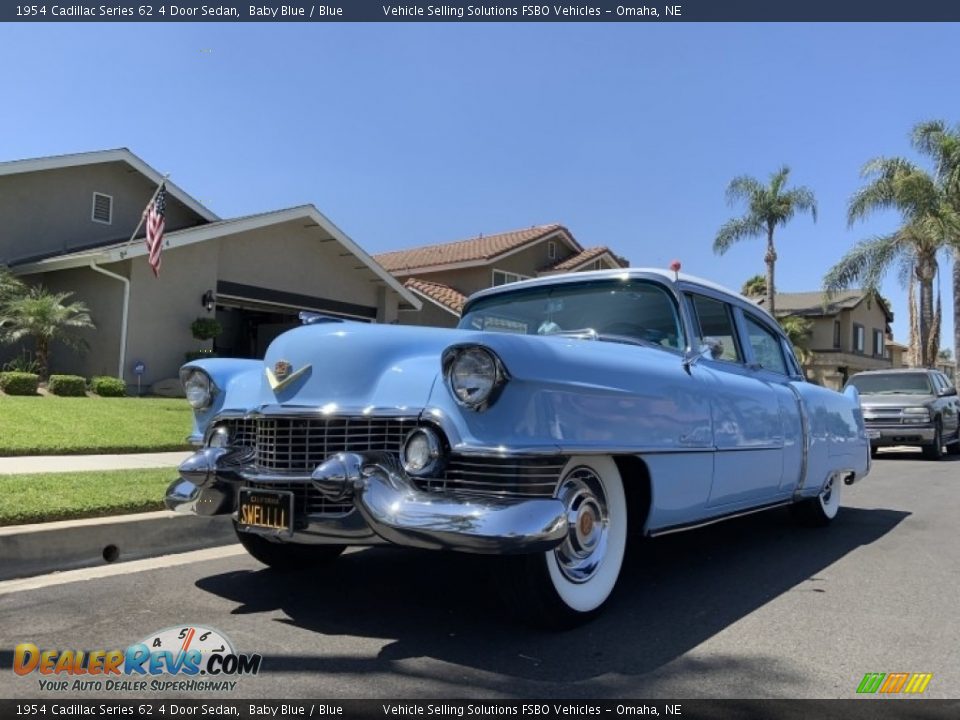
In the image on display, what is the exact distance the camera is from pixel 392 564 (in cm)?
499

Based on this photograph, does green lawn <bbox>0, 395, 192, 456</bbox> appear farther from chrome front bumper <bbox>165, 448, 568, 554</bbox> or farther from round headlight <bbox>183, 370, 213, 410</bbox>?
chrome front bumper <bbox>165, 448, 568, 554</bbox>

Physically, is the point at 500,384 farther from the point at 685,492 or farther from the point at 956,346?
the point at 956,346

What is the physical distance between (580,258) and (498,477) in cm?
2534

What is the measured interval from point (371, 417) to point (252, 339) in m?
19.5

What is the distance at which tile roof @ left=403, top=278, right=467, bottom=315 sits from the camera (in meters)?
23.8

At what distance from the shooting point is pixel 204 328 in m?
16.8

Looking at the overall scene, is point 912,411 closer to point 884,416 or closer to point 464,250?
point 884,416

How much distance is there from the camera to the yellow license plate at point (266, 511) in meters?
3.49

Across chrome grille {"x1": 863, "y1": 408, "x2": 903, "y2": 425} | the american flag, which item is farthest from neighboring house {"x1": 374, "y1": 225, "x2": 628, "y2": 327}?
chrome grille {"x1": 863, "y1": 408, "x2": 903, "y2": 425}

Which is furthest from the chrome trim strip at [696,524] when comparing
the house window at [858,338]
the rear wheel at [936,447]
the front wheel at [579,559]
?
the house window at [858,338]

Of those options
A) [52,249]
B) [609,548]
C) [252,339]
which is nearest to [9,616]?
[609,548]

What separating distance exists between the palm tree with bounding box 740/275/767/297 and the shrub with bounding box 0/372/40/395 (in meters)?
40.4

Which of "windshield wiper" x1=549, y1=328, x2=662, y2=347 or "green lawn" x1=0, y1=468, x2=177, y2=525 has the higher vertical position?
"windshield wiper" x1=549, y1=328, x2=662, y2=347

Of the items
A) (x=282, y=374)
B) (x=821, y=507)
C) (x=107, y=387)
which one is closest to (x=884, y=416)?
(x=821, y=507)
